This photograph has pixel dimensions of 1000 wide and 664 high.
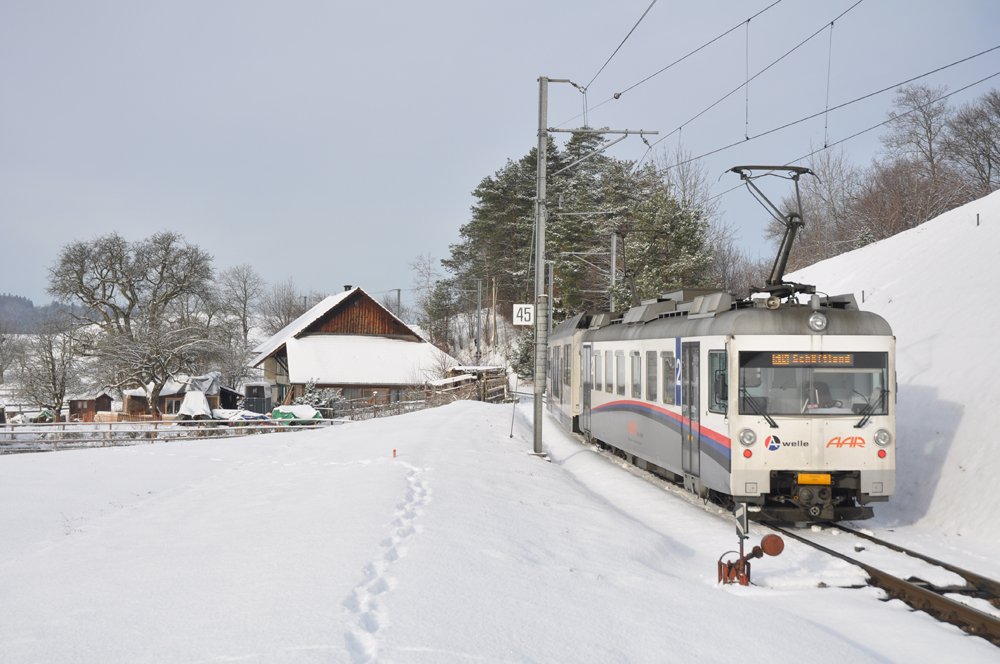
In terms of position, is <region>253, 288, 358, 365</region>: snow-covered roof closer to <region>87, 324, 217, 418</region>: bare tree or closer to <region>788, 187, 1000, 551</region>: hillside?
<region>87, 324, 217, 418</region>: bare tree

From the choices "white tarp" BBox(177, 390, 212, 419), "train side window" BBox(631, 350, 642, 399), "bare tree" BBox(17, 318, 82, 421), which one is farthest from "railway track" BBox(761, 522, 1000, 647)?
"bare tree" BBox(17, 318, 82, 421)

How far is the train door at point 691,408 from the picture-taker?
12.9 meters

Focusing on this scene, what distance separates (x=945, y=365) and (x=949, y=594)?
10000 millimetres

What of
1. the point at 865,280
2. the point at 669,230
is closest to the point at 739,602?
the point at 865,280

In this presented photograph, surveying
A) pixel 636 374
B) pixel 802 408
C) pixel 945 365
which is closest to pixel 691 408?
pixel 802 408

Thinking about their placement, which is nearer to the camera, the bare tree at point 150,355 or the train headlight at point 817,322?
A: the train headlight at point 817,322

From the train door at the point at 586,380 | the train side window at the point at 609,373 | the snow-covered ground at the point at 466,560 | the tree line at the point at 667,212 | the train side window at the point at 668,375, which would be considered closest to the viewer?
the snow-covered ground at the point at 466,560

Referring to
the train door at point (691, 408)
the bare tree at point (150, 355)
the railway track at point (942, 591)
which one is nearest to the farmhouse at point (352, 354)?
the bare tree at point (150, 355)

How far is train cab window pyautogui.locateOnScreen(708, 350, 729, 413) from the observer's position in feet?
38.7

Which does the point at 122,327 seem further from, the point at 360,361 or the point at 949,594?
the point at 949,594

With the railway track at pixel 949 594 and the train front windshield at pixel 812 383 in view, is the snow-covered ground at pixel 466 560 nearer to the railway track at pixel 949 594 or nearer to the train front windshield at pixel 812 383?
the railway track at pixel 949 594

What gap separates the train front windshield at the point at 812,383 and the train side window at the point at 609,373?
23.0 ft

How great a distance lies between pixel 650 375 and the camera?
1545 centimetres

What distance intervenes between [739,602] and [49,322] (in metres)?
59.9
